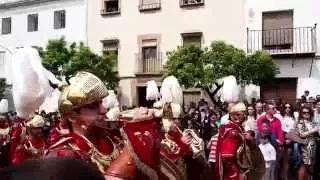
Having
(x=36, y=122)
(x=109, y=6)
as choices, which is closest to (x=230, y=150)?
(x=36, y=122)

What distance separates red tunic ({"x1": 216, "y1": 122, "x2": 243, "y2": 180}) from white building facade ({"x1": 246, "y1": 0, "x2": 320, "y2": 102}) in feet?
50.1

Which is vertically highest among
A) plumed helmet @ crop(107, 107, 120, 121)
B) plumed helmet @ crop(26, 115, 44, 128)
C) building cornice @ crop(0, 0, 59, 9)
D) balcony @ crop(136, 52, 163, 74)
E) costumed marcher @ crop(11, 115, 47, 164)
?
building cornice @ crop(0, 0, 59, 9)

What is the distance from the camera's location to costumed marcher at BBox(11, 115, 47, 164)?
784cm

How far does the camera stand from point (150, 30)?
1058 inches

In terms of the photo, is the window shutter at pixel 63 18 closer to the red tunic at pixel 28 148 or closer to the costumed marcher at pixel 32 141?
the costumed marcher at pixel 32 141

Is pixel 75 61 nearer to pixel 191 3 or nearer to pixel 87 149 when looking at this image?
pixel 191 3

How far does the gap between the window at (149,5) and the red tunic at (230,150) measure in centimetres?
1950

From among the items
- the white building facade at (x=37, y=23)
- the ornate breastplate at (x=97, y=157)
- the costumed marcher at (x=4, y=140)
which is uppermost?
the white building facade at (x=37, y=23)

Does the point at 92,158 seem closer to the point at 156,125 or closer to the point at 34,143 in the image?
the point at 156,125

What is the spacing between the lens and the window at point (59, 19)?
29.9 m

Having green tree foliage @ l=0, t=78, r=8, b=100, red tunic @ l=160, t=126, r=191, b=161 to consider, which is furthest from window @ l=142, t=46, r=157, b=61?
red tunic @ l=160, t=126, r=191, b=161

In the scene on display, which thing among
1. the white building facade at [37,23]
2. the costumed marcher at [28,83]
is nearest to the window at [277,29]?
the white building facade at [37,23]

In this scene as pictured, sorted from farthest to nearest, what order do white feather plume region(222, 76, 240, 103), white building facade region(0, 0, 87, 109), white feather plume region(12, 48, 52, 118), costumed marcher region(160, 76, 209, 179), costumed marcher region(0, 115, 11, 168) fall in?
white building facade region(0, 0, 87, 109) → costumed marcher region(0, 115, 11, 168) → white feather plume region(222, 76, 240, 103) → costumed marcher region(160, 76, 209, 179) → white feather plume region(12, 48, 52, 118)

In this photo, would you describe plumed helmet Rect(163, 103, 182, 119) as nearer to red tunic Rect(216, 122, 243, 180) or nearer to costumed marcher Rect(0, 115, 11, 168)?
red tunic Rect(216, 122, 243, 180)
